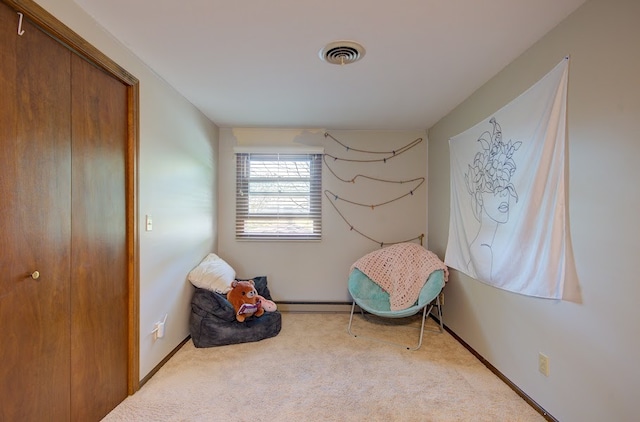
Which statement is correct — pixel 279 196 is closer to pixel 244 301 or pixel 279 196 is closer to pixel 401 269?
pixel 244 301

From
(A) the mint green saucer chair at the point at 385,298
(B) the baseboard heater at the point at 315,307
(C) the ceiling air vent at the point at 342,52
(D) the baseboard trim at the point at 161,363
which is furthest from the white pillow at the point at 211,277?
(C) the ceiling air vent at the point at 342,52

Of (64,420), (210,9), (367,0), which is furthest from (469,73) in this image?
(64,420)

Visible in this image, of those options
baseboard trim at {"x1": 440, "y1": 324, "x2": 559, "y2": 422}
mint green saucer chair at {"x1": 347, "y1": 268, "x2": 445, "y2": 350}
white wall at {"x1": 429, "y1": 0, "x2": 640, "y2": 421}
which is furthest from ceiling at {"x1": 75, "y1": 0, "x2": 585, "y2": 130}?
baseboard trim at {"x1": 440, "y1": 324, "x2": 559, "y2": 422}

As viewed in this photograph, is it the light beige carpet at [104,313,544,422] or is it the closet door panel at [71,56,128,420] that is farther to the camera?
the light beige carpet at [104,313,544,422]

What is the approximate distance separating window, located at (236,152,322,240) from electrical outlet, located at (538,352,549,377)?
7.62 ft

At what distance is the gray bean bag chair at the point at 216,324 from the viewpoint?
2609mm

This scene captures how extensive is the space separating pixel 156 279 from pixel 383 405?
1.77m

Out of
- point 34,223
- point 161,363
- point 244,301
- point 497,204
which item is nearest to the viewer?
point 34,223

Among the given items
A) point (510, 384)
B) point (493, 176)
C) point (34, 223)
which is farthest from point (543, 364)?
point (34, 223)

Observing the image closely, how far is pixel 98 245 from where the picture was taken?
5.49 feet

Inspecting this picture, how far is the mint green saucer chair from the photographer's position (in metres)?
2.69

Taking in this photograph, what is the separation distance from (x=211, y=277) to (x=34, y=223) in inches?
63.4

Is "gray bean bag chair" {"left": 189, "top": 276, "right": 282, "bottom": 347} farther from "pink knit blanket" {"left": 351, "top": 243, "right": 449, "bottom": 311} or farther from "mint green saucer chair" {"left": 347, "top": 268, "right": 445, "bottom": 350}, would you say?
"pink knit blanket" {"left": 351, "top": 243, "right": 449, "bottom": 311}

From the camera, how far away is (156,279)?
7.17 feet
